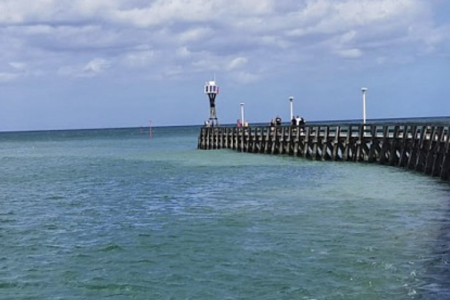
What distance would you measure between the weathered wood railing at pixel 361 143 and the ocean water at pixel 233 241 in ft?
4.90

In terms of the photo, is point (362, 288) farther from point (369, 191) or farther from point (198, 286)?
point (369, 191)

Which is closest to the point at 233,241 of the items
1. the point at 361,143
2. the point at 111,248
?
the point at 111,248

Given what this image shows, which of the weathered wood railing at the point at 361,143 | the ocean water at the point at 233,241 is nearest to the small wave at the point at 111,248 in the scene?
the ocean water at the point at 233,241

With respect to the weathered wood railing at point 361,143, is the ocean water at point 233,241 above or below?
below

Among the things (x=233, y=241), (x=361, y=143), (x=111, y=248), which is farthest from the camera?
(x=361, y=143)

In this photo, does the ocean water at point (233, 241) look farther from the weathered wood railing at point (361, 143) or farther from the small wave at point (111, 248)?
the weathered wood railing at point (361, 143)

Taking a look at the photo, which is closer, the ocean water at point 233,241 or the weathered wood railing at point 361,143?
the ocean water at point 233,241

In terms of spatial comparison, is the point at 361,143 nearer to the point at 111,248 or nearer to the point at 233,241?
the point at 233,241

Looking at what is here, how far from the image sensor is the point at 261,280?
1045 cm

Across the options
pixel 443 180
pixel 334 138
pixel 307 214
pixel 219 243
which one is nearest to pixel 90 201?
pixel 307 214

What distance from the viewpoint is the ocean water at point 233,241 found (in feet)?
Result: 33.3

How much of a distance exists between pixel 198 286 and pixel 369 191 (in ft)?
39.0

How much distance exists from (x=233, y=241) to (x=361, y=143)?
21.4 m

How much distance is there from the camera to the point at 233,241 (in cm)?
1347
